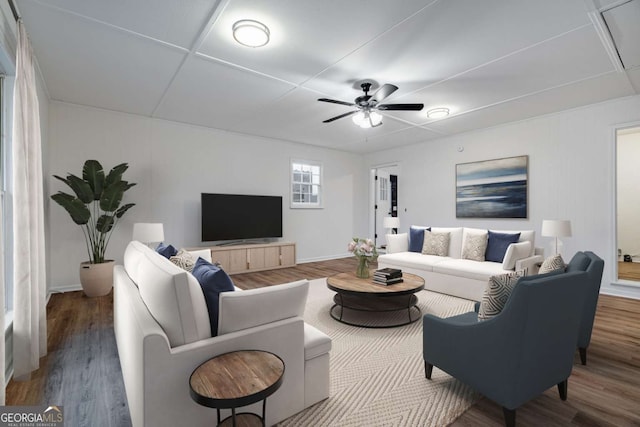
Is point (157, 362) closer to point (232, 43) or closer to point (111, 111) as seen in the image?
point (232, 43)

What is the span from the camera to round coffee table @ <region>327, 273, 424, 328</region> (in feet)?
9.75

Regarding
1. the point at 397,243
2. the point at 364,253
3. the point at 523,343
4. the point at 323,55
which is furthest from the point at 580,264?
the point at 397,243

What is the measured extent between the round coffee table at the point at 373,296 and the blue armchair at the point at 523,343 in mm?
1195

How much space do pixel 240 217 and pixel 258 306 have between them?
4.31 metres

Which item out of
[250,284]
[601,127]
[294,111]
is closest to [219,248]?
[250,284]

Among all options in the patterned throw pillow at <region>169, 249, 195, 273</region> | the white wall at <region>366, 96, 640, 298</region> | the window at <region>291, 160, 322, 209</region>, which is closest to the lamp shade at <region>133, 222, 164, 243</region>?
the patterned throw pillow at <region>169, 249, 195, 273</region>

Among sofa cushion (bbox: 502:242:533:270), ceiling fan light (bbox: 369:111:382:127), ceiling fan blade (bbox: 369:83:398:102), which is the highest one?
ceiling fan blade (bbox: 369:83:398:102)

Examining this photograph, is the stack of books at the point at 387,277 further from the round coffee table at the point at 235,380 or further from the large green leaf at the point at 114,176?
the large green leaf at the point at 114,176

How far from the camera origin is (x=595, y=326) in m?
3.02

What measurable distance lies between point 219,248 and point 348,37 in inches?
158

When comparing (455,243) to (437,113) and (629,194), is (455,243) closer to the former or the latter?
(437,113)

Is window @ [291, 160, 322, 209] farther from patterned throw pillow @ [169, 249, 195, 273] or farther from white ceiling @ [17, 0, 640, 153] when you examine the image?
patterned throw pillow @ [169, 249, 195, 273]

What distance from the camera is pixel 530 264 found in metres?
3.68

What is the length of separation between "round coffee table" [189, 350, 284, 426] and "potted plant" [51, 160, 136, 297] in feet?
11.5
